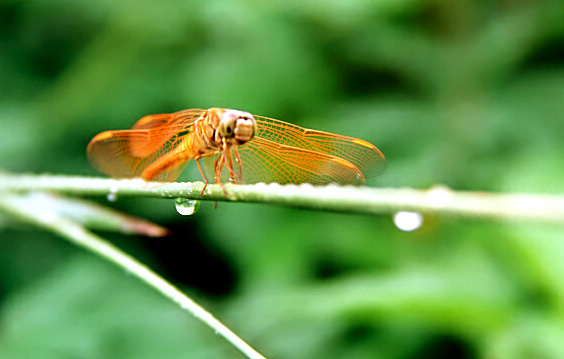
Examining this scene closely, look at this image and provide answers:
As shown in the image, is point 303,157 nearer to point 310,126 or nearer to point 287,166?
point 287,166

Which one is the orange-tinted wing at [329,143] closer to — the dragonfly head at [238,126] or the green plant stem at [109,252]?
the dragonfly head at [238,126]

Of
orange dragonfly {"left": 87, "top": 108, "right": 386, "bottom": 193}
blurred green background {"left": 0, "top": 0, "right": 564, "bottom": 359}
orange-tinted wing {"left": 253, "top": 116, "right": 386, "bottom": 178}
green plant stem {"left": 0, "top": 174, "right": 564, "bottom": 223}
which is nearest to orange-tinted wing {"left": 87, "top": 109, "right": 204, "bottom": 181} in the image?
orange dragonfly {"left": 87, "top": 108, "right": 386, "bottom": 193}

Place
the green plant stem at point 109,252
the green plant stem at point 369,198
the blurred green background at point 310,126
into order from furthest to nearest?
the blurred green background at point 310,126, the green plant stem at point 109,252, the green plant stem at point 369,198

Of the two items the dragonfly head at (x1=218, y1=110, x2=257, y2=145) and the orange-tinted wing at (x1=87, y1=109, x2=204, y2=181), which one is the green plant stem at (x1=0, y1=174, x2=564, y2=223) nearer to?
the dragonfly head at (x1=218, y1=110, x2=257, y2=145)

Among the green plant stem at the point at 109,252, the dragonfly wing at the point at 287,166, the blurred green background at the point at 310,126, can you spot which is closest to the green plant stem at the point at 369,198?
the green plant stem at the point at 109,252

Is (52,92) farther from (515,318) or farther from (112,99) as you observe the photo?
(515,318)

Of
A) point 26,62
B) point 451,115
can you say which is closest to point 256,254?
point 451,115

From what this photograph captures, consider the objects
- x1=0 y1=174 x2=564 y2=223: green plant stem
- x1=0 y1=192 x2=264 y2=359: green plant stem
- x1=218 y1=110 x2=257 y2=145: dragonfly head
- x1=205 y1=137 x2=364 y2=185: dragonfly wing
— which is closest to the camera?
x1=0 y1=174 x2=564 y2=223: green plant stem
